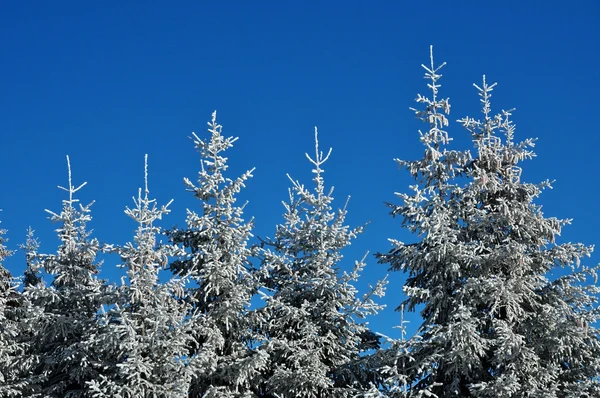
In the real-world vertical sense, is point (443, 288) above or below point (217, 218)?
below

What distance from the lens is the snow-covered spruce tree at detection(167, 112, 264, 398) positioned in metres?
21.7

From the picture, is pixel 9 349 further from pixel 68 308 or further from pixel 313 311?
pixel 313 311

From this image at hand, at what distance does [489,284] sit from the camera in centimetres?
1981

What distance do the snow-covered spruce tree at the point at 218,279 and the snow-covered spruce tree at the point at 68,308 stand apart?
287 centimetres

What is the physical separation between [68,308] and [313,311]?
25.0ft

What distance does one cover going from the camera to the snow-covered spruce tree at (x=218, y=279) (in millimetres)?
21719

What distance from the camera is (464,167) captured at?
22562 mm

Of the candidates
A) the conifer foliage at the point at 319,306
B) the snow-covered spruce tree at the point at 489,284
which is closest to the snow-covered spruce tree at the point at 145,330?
the conifer foliage at the point at 319,306

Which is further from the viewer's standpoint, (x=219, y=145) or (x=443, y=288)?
(x=219, y=145)

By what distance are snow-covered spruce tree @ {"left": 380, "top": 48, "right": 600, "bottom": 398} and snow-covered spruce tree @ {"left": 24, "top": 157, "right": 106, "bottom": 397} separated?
891 cm

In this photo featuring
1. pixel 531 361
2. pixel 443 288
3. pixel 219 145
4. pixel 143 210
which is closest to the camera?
pixel 531 361

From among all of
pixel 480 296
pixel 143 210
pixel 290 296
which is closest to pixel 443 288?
pixel 480 296

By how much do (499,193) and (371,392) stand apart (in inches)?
263

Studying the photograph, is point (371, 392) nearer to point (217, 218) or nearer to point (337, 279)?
point (337, 279)
